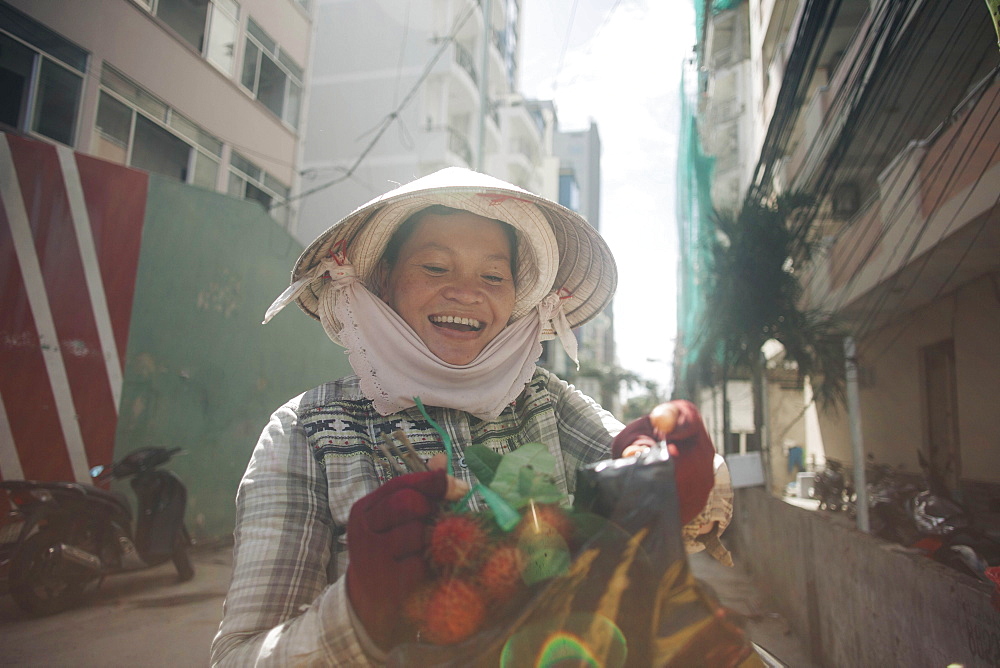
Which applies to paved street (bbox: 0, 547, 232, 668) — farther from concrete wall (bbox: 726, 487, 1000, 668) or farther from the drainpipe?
the drainpipe

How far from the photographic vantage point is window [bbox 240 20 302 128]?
486 centimetres

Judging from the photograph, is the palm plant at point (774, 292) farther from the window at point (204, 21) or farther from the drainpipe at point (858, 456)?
the window at point (204, 21)

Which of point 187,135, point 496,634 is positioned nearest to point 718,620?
point 496,634

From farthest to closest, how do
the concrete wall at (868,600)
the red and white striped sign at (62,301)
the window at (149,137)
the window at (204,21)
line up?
the red and white striped sign at (62,301), the window at (149,137), the window at (204,21), the concrete wall at (868,600)

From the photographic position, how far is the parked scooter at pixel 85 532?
4078 mm

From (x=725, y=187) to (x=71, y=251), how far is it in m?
19.3

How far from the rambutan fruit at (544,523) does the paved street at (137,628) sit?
2832 millimetres

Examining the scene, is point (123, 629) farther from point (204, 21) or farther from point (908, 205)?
point (908, 205)

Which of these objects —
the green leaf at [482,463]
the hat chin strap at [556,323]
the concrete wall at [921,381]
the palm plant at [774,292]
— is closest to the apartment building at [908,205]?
the concrete wall at [921,381]

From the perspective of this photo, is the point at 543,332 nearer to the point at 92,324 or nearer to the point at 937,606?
the point at 937,606

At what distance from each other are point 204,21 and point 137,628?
415cm

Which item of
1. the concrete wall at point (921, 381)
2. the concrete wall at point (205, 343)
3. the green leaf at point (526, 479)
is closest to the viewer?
the green leaf at point (526, 479)

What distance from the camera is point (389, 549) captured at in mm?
836

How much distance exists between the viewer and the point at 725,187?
2027 centimetres
